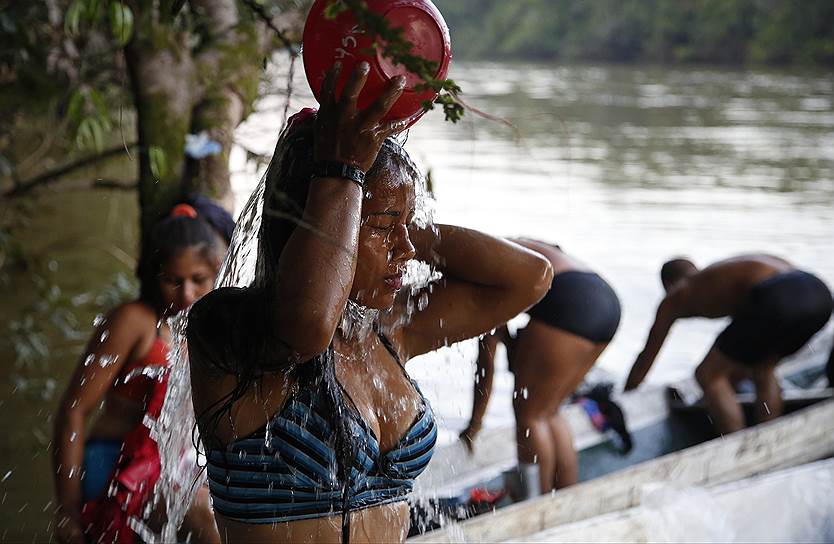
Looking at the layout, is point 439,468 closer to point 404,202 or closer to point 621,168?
point 404,202

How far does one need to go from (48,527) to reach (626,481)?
2.61m

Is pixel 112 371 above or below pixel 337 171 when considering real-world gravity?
below

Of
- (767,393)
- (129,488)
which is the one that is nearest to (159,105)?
(129,488)

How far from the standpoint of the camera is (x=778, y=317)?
5113mm

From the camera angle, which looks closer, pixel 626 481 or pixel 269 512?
pixel 269 512

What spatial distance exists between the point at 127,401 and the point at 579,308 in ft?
6.75

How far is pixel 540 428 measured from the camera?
4367mm

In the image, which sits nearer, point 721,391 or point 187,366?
point 187,366

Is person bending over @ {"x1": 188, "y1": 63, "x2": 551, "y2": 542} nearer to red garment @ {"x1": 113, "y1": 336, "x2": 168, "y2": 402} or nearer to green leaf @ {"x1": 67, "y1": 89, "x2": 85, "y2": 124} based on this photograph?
red garment @ {"x1": 113, "y1": 336, "x2": 168, "y2": 402}

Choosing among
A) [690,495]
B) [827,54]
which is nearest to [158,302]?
[690,495]

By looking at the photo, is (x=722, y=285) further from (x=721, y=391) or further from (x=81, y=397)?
(x=81, y=397)

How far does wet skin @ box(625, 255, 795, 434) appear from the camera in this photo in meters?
5.25

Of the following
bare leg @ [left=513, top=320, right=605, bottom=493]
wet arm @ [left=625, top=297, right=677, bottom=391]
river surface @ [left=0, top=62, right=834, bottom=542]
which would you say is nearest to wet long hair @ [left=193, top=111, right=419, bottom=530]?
river surface @ [left=0, top=62, right=834, bottom=542]

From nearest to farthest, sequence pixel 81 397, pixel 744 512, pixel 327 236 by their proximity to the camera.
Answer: pixel 327 236
pixel 81 397
pixel 744 512
